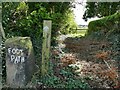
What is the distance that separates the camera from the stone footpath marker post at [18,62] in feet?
13.5

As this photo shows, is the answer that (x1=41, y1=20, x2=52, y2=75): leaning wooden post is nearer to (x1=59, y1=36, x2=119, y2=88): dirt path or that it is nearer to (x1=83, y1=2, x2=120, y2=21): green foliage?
(x1=59, y1=36, x2=119, y2=88): dirt path

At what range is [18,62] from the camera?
4109 millimetres

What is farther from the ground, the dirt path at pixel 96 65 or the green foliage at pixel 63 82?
the green foliage at pixel 63 82

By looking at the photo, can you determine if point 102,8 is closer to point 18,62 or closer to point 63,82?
point 63,82

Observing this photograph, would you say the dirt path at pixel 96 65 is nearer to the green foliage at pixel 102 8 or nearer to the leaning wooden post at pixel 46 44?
the leaning wooden post at pixel 46 44

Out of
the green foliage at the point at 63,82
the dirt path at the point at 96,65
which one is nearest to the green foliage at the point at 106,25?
the dirt path at the point at 96,65

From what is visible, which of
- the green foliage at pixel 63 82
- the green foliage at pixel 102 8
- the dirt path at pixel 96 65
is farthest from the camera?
the green foliage at pixel 102 8

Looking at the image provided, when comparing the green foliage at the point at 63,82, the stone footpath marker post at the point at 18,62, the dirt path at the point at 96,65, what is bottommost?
the dirt path at the point at 96,65

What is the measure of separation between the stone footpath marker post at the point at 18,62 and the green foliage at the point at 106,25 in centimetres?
402

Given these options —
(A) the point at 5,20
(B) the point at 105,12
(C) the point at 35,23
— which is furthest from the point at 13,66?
(B) the point at 105,12

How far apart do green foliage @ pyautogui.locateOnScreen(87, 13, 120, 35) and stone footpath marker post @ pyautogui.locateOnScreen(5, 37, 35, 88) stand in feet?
13.2

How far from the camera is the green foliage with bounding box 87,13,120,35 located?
315 inches

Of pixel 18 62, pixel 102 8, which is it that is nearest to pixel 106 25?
pixel 102 8

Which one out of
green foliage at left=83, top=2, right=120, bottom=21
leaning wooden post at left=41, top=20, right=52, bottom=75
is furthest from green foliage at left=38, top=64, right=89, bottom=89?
green foliage at left=83, top=2, right=120, bottom=21
